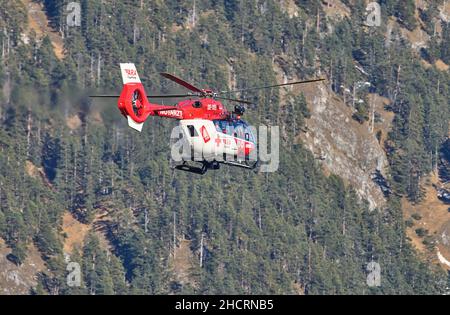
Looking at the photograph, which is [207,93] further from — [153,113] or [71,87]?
[71,87]

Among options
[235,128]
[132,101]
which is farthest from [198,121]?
[132,101]

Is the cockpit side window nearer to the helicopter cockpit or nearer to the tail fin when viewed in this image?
the helicopter cockpit

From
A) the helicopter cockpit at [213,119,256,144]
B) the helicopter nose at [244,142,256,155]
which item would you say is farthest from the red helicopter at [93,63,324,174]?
the helicopter nose at [244,142,256,155]

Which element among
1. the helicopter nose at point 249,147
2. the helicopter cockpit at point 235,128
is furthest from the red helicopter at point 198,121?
the helicopter nose at point 249,147

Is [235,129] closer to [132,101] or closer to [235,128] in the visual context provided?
[235,128]

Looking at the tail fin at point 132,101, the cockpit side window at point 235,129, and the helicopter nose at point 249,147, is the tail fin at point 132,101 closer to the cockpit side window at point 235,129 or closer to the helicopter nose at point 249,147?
the cockpit side window at point 235,129

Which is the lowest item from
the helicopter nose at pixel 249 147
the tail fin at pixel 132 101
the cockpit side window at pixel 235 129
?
the helicopter nose at pixel 249 147
